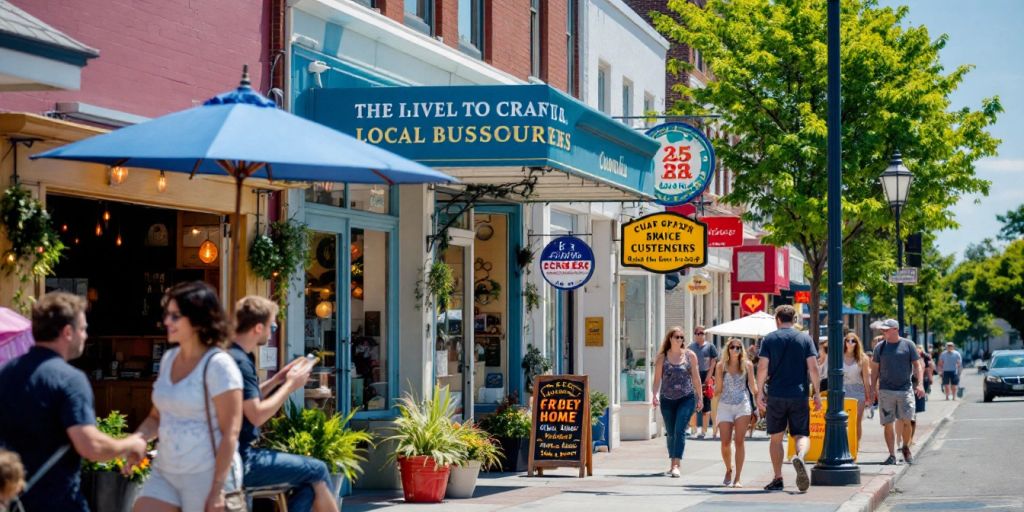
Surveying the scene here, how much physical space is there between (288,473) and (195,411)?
114 cm

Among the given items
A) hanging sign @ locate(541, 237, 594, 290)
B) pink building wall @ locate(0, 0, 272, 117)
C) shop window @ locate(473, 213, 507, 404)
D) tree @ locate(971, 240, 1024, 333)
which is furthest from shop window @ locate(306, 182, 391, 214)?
tree @ locate(971, 240, 1024, 333)

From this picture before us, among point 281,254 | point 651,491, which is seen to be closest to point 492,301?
point 651,491

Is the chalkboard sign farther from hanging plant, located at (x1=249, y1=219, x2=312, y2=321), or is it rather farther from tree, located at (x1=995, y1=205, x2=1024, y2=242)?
tree, located at (x1=995, y1=205, x2=1024, y2=242)

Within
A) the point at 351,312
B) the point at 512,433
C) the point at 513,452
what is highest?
the point at 351,312

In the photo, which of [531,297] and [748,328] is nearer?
[531,297]

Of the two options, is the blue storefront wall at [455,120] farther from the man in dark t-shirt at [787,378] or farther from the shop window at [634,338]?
the shop window at [634,338]

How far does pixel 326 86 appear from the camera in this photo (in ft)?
46.4

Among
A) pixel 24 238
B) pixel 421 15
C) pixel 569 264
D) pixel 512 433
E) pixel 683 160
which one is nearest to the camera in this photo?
pixel 24 238

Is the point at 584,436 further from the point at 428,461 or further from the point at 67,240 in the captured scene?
the point at 67,240

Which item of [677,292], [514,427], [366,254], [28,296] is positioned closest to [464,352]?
[514,427]

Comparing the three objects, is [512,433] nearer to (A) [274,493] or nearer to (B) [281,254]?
(B) [281,254]

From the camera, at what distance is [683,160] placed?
2162cm

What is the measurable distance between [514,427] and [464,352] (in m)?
1.34

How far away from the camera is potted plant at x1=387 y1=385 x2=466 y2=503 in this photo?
44.8 feet
